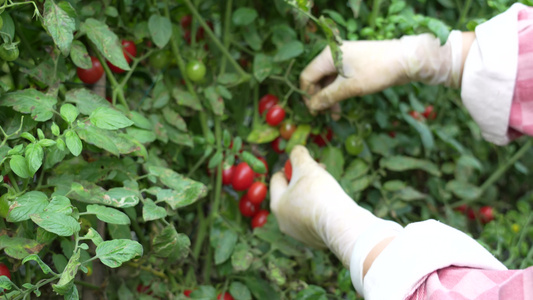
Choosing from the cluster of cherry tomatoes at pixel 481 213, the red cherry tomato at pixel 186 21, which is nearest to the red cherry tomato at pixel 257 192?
the red cherry tomato at pixel 186 21

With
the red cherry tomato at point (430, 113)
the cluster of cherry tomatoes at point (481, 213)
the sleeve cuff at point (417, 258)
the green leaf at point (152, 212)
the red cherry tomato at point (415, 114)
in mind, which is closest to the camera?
the sleeve cuff at point (417, 258)

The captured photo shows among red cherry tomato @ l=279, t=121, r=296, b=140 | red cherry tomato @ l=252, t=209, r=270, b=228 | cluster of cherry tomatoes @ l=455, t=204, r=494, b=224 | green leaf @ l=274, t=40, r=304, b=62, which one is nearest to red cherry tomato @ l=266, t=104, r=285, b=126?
red cherry tomato @ l=279, t=121, r=296, b=140

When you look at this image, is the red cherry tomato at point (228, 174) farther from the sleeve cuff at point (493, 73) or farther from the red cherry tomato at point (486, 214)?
the red cherry tomato at point (486, 214)

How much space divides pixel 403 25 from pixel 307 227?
1.85 feet

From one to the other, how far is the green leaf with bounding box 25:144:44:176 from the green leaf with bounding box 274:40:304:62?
652 mm

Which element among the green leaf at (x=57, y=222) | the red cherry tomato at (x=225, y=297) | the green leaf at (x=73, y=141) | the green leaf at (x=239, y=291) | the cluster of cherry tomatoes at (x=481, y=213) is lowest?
the cluster of cherry tomatoes at (x=481, y=213)

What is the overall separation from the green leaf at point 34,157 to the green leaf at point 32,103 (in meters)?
0.10

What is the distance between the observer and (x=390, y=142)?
1501 millimetres

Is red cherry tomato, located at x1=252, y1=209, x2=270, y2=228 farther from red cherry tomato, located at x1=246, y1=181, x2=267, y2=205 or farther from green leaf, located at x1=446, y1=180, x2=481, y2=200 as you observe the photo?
green leaf, located at x1=446, y1=180, x2=481, y2=200

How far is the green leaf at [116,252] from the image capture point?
733 mm

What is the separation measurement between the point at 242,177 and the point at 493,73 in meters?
0.67

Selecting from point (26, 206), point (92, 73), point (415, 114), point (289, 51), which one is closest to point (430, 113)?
point (415, 114)

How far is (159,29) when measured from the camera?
1.15 m

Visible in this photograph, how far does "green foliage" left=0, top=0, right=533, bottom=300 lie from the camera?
2.82 ft
